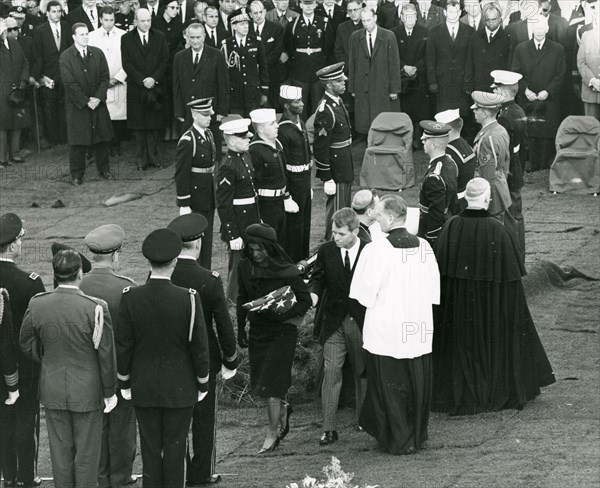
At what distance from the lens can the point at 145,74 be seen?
17.7 meters

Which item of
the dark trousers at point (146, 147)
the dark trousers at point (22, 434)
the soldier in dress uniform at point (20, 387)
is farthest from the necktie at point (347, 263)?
the dark trousers at point (146, 147)

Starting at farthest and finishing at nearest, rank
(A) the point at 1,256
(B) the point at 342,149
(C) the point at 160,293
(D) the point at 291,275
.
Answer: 1. (B) the point at 342,149
2. (D) the point at 291,275
3. (A) the point at 1,256
4. (C) the point at 160,293

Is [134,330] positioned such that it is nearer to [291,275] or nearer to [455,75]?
[291,275]

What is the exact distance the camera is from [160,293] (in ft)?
25.5

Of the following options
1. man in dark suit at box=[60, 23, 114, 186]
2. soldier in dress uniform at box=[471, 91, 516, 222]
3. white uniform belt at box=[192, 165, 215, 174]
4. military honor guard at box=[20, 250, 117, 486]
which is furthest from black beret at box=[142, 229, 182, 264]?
man in dark suit at box=[60, 23, 114, 186]

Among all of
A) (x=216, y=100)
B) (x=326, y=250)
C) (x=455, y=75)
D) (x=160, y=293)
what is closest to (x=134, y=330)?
(x=160, y=293)

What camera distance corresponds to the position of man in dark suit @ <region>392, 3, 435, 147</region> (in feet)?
59.1

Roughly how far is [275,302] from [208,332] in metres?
0.66

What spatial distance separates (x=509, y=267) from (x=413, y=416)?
1539 millimetres

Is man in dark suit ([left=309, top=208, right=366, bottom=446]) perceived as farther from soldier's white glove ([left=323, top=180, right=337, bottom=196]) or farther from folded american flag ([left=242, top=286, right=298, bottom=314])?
soldier's white glove ([left=323, top=180, right=337, bottom=196])

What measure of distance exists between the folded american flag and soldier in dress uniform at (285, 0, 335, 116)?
9.18 meters

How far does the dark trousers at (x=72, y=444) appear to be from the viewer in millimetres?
8016

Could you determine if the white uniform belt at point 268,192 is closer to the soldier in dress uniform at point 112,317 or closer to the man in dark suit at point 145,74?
the soldier in dress uniform at point 112,317

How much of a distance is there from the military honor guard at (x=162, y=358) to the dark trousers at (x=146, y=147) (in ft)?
34.4
